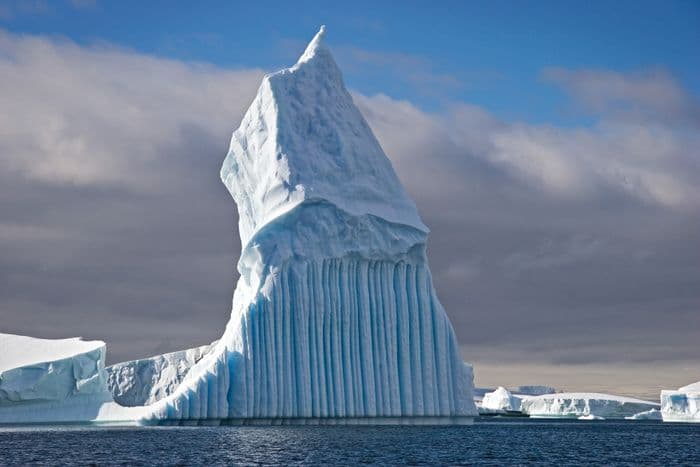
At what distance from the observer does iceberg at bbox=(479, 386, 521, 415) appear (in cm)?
11062

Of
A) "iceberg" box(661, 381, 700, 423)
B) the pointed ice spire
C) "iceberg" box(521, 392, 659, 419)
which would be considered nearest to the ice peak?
the pointed ice spire

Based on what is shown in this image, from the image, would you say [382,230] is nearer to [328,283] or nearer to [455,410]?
[328,283]

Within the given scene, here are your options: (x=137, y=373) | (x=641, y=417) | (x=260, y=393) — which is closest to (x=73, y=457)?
(x=260, y=393)

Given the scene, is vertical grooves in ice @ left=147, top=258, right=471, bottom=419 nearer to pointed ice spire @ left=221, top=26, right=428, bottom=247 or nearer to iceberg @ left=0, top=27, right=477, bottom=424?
iceberg @ left=0, top=27, right=477, bottom=424

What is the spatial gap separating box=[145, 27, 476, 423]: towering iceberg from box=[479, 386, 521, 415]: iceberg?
6568 cm

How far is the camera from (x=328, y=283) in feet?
142

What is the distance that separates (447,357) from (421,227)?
591 cm

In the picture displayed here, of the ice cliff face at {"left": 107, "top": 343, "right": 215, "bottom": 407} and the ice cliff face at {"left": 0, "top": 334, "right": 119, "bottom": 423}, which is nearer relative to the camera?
the ice cliff face at {"left": 0, "top": 334, "right": 119, "bottom": 423}

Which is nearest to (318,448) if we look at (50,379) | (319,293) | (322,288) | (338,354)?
(338,354)

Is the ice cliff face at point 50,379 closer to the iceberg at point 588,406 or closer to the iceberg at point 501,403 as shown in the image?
the iceberg at point 588,406

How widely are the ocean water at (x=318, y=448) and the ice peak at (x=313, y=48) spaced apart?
16644 millimetres

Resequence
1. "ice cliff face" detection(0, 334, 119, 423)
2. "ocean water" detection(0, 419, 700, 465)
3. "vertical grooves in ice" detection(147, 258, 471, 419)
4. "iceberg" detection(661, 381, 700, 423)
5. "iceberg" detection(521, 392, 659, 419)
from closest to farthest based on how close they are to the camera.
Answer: "ocean water" detection(0, 419, 700, 465)
"vertical grooves in ice" detection(147, 258, 471, 419)
"ice cliff face" detection(0, 334, 119, 423)
"iceberg" detection(661, 381, 700, 423)
"iceberg" detection(521, 392, 659, 419)

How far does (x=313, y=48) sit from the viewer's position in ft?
156

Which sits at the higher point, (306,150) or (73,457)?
(306,150)
